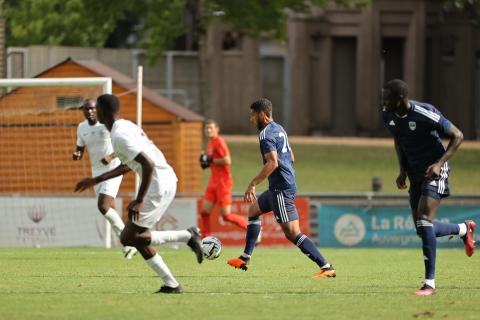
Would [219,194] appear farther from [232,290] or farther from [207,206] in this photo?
[232,290]

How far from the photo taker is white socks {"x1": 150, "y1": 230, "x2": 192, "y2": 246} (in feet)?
40.5

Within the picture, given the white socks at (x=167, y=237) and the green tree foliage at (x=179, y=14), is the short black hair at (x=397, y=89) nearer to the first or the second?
the white socks at (x=167, y=237)

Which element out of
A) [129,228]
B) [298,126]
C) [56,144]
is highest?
[129,228]

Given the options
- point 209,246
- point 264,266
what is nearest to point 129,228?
point 209,246

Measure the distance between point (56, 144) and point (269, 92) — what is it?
1055 inches

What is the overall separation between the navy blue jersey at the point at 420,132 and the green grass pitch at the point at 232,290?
4.24 feet

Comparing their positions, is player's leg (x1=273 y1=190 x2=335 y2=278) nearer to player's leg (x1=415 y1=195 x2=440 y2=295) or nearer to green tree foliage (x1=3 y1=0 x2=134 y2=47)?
player's leg (x1=415 y1=195 x2=440 y2=295)

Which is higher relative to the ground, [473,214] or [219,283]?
[219,283]

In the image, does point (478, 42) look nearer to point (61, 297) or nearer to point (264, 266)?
point (264, 266)

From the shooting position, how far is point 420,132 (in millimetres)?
13102

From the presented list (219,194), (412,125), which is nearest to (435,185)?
(412,125)

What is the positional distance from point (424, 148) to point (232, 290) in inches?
92.4

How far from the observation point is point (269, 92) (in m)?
52.5

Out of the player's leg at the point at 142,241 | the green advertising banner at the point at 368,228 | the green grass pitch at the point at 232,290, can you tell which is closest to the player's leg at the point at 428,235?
the green grass pitch at the point at 232,290
